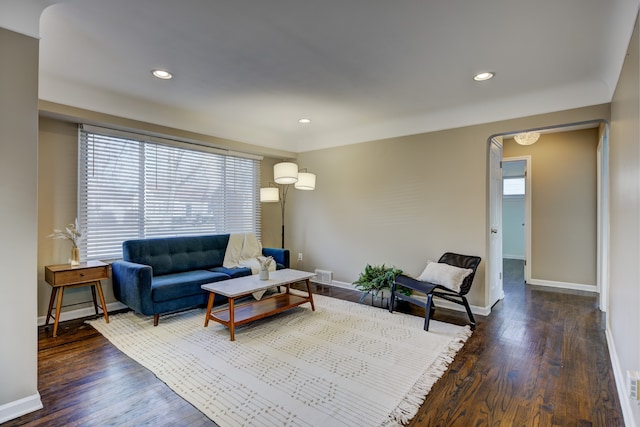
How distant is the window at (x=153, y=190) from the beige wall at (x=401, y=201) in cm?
121

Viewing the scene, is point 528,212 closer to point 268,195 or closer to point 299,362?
point 268,195

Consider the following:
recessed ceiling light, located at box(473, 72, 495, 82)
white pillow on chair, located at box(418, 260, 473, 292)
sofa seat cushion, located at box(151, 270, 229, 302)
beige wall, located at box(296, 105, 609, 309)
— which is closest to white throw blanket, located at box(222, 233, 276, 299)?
sofa seat cushion, located at box(151, 270, 229, 302)

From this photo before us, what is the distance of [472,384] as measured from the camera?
2223mm

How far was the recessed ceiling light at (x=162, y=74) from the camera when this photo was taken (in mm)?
2852

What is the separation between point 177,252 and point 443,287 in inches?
132

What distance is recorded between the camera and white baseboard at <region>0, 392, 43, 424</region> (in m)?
1.78

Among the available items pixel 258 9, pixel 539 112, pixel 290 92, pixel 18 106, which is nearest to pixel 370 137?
pixel 290 92

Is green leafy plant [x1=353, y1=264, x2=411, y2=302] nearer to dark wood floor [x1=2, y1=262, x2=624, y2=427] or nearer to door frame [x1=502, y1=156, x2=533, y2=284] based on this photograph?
dark wood floor [x1=2, y1=262, x2=624, y2=427]

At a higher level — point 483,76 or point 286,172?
point 483,76

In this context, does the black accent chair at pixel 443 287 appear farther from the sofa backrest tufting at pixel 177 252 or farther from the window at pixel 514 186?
the window at pixel 514 186

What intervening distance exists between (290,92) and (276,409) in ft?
9.65

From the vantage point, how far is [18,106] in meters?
1.84

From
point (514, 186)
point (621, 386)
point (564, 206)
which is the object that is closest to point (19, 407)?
point (621, 386)

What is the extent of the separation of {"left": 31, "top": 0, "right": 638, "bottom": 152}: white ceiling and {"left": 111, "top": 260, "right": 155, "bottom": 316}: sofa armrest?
1797mm
